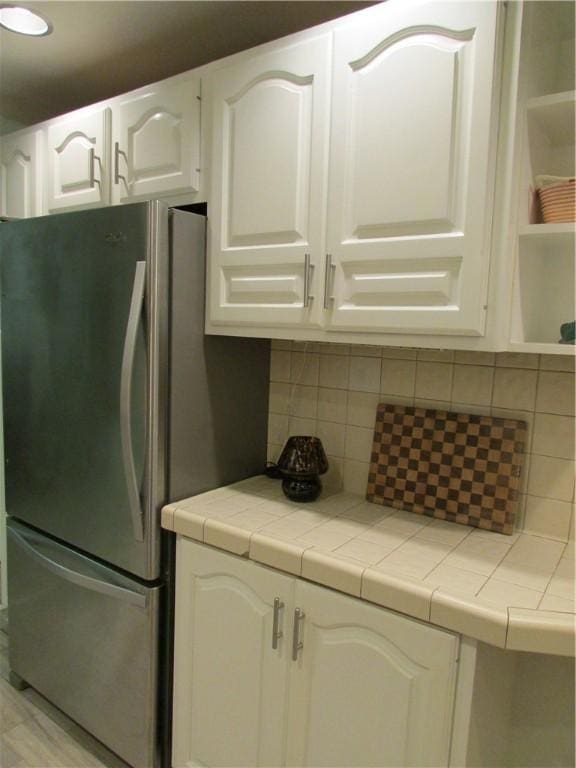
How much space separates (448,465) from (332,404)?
1.48 feet

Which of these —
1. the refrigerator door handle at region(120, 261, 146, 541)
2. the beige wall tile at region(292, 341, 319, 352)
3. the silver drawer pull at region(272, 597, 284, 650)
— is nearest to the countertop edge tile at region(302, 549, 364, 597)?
the silver drawer pull at region(272, 597, 284, 650)

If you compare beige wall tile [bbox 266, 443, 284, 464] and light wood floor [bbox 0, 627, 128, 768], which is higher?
beige wall tile [bbox 266, 443, 284, 464]

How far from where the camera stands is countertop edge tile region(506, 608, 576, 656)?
36.9 inches

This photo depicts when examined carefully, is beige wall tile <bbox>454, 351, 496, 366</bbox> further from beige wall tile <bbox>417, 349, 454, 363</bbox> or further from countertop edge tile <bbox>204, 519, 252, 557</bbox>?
countertop edge tile <bbox>204, 519, 252, 557</bbox>

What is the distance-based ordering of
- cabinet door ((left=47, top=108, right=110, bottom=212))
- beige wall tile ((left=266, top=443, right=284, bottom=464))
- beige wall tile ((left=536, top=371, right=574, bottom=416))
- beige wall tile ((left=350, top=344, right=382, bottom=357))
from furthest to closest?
beige wall tile ((left=266, top=443, right=284, bottom=464))
cabinet door ((left=47, top=108, right=110, bottom=212))
beige wall tile ((left=350, top=344, right=382, bottom=357))
beige wall tile ((left=536, top=371, right=574, bottom=416))

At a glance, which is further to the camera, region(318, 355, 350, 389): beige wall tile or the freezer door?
region(318, 355, 350, 389): beige wall tile

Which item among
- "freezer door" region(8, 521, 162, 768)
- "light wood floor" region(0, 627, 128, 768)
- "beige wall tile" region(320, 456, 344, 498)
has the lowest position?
"light wood floor" region(0, 627, 128, 768)

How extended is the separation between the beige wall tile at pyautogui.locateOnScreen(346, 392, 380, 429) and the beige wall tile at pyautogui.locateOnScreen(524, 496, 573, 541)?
522 mm

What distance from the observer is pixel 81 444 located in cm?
162

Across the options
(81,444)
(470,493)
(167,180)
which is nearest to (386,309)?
(470,493)

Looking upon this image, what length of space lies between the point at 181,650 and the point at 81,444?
0.70 m

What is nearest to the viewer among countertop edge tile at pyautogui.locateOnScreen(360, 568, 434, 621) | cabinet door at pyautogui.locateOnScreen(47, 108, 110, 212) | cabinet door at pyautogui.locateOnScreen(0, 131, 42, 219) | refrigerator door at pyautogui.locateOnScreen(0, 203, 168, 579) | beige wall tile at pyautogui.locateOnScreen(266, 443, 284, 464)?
countertop edge tile at pyautogui.locateOnScreen(360, 568, 434, 621)

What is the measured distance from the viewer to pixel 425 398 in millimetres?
1567

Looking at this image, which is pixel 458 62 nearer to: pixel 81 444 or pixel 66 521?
pixel 81 444
